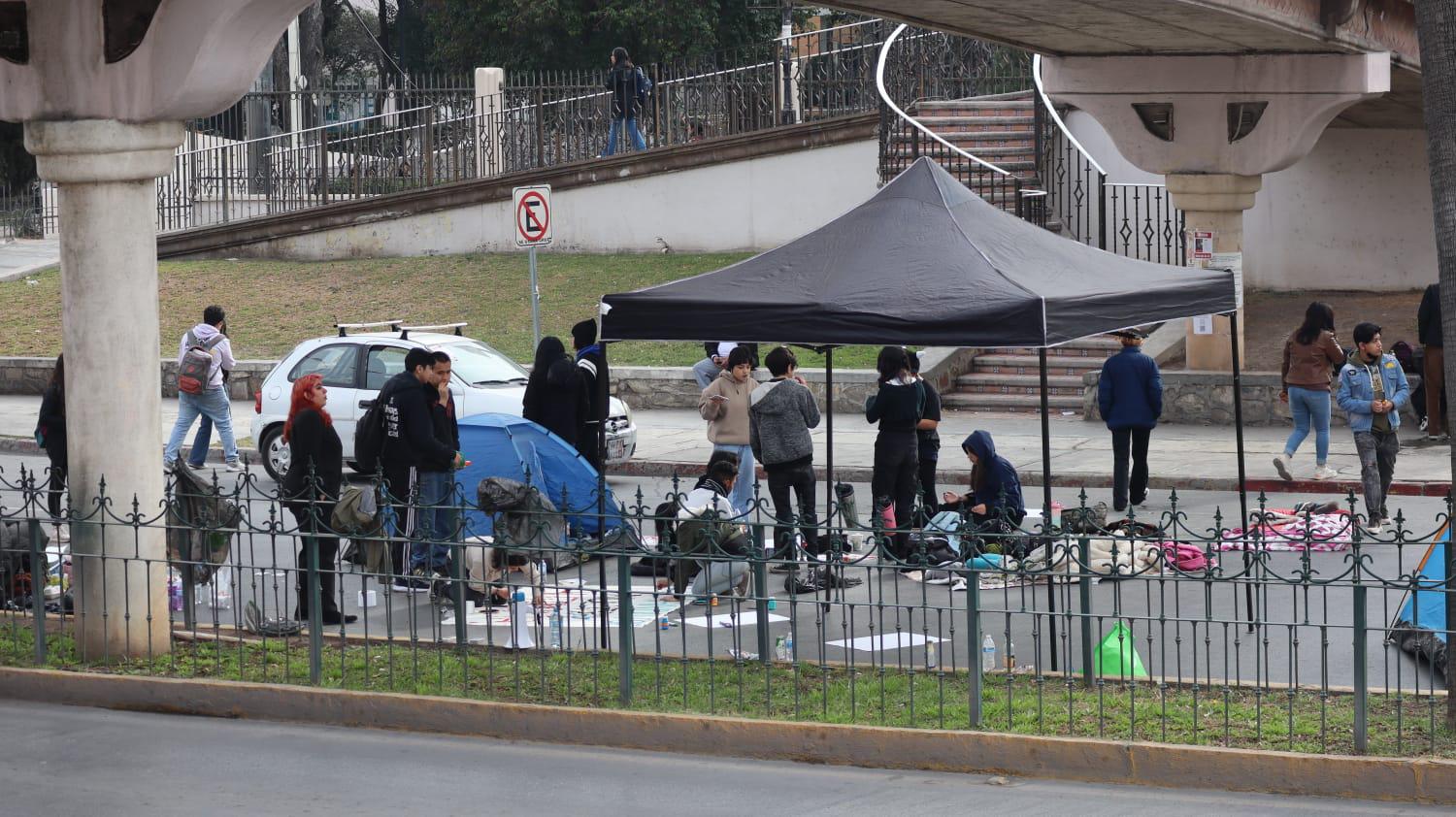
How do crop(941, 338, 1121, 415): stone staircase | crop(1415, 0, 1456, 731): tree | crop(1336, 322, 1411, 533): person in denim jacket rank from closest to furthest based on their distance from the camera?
crop(1415, 0, 1456, 731): tree < crop(1336, 322, 1411, 533): person in denim jacket < crop(941, 338, 1121, 415): stone staircase

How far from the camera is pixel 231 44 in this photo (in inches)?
404

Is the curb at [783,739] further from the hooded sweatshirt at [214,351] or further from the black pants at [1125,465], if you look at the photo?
the hooded sweatshirt at [214,351]

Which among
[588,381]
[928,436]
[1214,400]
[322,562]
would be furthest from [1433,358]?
[322,562]

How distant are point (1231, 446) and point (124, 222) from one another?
12.0m

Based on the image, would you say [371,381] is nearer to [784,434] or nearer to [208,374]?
[208,374]

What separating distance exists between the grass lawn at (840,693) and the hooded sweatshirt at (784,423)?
126 inches

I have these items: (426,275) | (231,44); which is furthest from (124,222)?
(426,275)

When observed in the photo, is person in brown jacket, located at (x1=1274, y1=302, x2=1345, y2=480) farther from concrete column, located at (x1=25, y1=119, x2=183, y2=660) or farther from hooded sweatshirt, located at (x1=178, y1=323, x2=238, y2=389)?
hooded sweatshirt, located at (x1=178, y1=323, x2=238, y2=389)

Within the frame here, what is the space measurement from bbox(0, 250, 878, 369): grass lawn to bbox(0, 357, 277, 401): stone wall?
0.52 m

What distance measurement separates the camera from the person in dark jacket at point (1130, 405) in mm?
15055

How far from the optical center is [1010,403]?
21.5 metres

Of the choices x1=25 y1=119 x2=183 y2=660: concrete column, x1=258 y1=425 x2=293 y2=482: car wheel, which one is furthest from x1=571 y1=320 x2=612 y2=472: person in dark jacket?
x1=25 y1=119 x2=183 y2=660: concrete column

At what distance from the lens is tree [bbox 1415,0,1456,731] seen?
8.07m

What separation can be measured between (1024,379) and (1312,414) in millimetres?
5899
